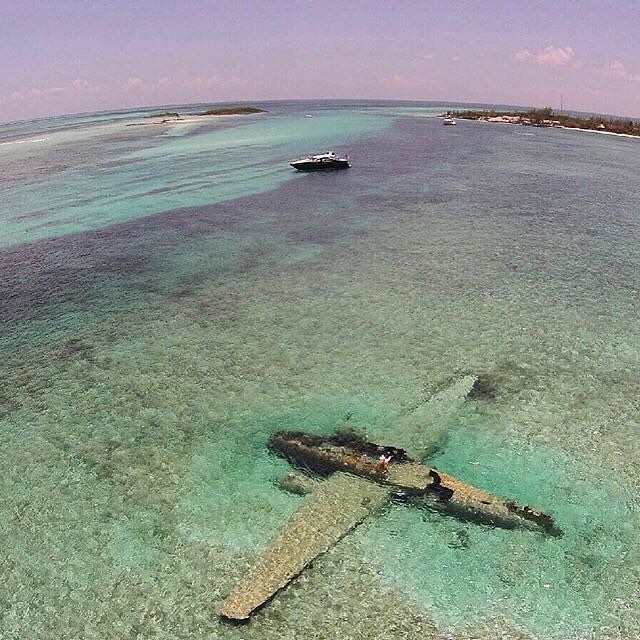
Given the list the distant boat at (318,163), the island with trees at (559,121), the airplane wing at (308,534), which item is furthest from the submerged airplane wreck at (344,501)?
the island with trees at (559,121)

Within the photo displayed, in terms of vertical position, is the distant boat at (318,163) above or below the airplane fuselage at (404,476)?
above

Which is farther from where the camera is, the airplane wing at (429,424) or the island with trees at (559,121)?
the island with trees at (559,121)

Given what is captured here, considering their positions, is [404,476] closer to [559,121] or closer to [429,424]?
[429,424]

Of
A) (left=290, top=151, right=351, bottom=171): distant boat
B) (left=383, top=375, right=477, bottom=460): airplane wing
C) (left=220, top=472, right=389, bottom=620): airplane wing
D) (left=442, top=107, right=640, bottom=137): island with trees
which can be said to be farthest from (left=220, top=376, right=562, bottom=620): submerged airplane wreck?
(left=442, top=107, right=640, bottom=137): island with trees

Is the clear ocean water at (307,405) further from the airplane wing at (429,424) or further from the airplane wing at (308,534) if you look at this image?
the airplane wing at (429,424)

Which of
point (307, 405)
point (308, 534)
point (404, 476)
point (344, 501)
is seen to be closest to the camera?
point (308, 534)

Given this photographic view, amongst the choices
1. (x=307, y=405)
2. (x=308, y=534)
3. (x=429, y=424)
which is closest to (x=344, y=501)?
(x=308, y=534)

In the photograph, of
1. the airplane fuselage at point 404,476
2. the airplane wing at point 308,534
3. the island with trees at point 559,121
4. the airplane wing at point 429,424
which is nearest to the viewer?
the airplane wing at point 308,534

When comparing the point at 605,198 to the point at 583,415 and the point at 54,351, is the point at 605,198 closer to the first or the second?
the point at 583,415

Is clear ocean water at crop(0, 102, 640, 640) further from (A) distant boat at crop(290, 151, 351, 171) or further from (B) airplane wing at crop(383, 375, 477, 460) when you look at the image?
(A) distant boat at crop(290, 151, 351, 171)
